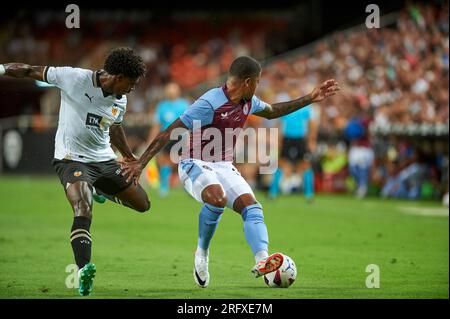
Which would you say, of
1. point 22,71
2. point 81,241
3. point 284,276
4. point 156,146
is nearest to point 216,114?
point 156,146

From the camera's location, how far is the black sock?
24.8ft

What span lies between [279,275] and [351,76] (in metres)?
17.3

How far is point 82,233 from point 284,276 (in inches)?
75.2

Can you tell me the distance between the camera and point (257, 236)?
26.5ft

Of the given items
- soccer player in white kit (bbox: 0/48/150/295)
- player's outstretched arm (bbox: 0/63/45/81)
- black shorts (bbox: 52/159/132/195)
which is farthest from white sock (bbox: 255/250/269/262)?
player's outstretched arm (bbox: 0/63/45/81)

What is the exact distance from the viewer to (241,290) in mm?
8250

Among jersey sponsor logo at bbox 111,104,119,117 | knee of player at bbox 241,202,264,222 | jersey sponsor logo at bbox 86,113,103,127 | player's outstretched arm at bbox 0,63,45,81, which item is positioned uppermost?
player's outstretched arm at bbox 0,63,45,81

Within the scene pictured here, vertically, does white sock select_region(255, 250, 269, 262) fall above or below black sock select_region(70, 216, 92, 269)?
below

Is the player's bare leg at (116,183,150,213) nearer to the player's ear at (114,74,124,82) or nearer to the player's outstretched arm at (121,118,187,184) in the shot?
the player's outstretched arm at (121,118,187,184)

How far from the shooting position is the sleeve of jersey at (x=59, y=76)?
838 centimetres

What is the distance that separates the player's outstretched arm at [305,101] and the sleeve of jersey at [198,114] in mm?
851

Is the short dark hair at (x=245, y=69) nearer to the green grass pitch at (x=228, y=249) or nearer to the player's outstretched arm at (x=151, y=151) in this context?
the player's outstretched arm at (x=151, y=151)

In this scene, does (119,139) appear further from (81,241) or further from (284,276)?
(284,276)

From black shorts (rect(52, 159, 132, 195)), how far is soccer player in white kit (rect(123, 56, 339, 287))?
450 mm
